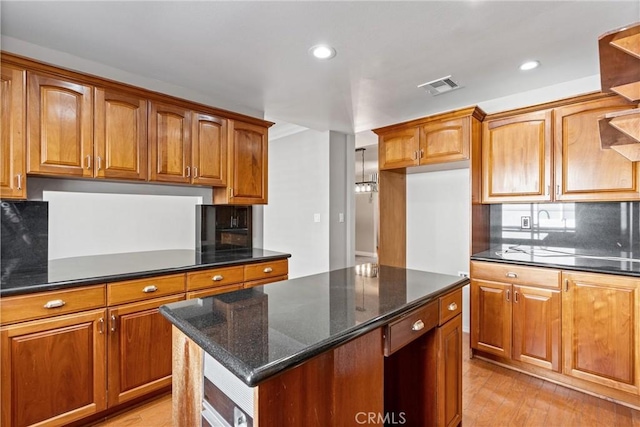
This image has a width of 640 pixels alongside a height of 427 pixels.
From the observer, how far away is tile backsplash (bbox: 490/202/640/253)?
97.0 inches

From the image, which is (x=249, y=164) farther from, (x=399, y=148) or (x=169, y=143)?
(x=399, y=148)

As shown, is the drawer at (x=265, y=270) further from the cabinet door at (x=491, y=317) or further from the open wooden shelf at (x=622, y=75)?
the open wooden shelf at (x=622, y=75)

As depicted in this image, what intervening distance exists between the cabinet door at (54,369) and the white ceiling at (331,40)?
1.72m

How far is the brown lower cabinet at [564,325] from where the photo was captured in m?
2.04

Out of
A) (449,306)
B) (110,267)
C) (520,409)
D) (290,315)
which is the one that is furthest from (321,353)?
(520,409)

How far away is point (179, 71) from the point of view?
2518 mm

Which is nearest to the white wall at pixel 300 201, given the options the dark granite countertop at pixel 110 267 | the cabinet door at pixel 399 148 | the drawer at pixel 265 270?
the cabinet door at pixel 399 148

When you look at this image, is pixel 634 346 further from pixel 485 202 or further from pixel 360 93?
pixel 360 93

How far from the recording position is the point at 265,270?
9.02ft

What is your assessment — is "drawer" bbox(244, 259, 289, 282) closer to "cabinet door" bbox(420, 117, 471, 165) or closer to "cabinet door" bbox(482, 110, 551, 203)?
"cabinet door" bbox(420, 117, 471, 165)

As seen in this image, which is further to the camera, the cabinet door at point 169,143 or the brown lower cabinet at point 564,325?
the cabinet door at point 169,143

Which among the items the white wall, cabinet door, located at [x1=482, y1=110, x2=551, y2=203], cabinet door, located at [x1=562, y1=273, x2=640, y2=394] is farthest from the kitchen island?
the white wall

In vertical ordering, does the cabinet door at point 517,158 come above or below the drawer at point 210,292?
above

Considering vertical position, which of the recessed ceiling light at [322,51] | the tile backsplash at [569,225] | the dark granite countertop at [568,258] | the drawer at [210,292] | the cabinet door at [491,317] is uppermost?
the recessed ceiling light at [322,51]
